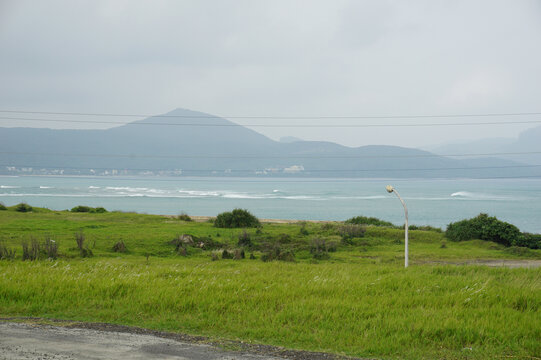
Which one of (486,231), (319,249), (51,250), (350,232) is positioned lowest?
(319,249)

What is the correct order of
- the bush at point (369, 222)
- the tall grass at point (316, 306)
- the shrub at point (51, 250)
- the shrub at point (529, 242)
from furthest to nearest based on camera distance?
the bush at point (369, 222), the shrub at point (529, 242), the shrub at point (51, 250), the tall grass at point (316, 306)

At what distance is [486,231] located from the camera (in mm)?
30469

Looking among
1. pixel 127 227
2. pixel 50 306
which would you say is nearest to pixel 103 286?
pixel 50 306

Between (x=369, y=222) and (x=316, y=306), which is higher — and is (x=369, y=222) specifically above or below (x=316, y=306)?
above

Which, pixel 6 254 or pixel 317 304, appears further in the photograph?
pixel 6 254

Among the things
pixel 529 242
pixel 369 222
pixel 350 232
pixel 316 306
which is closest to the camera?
pixel 316 306

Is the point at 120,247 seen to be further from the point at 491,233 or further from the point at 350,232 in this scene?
the point at 491,233

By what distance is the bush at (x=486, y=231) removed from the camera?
2989cm

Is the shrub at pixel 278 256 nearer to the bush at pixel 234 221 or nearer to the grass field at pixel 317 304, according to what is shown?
the grass field at pixel 317 304

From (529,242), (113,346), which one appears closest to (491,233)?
(529,242)

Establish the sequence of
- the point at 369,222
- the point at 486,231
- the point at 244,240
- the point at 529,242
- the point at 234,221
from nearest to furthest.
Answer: the point at 244,240 → the point at 529,242 → the point at 486,231 → the point at 234,221 → the point at 369,222

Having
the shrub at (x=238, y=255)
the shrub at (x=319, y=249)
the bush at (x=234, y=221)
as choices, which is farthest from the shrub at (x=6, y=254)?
the bush at (x=234, y=221)

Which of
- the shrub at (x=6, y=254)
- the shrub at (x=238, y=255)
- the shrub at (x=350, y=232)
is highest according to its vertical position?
the shrub at (x=350, y=232)

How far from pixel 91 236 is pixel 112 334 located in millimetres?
18665
